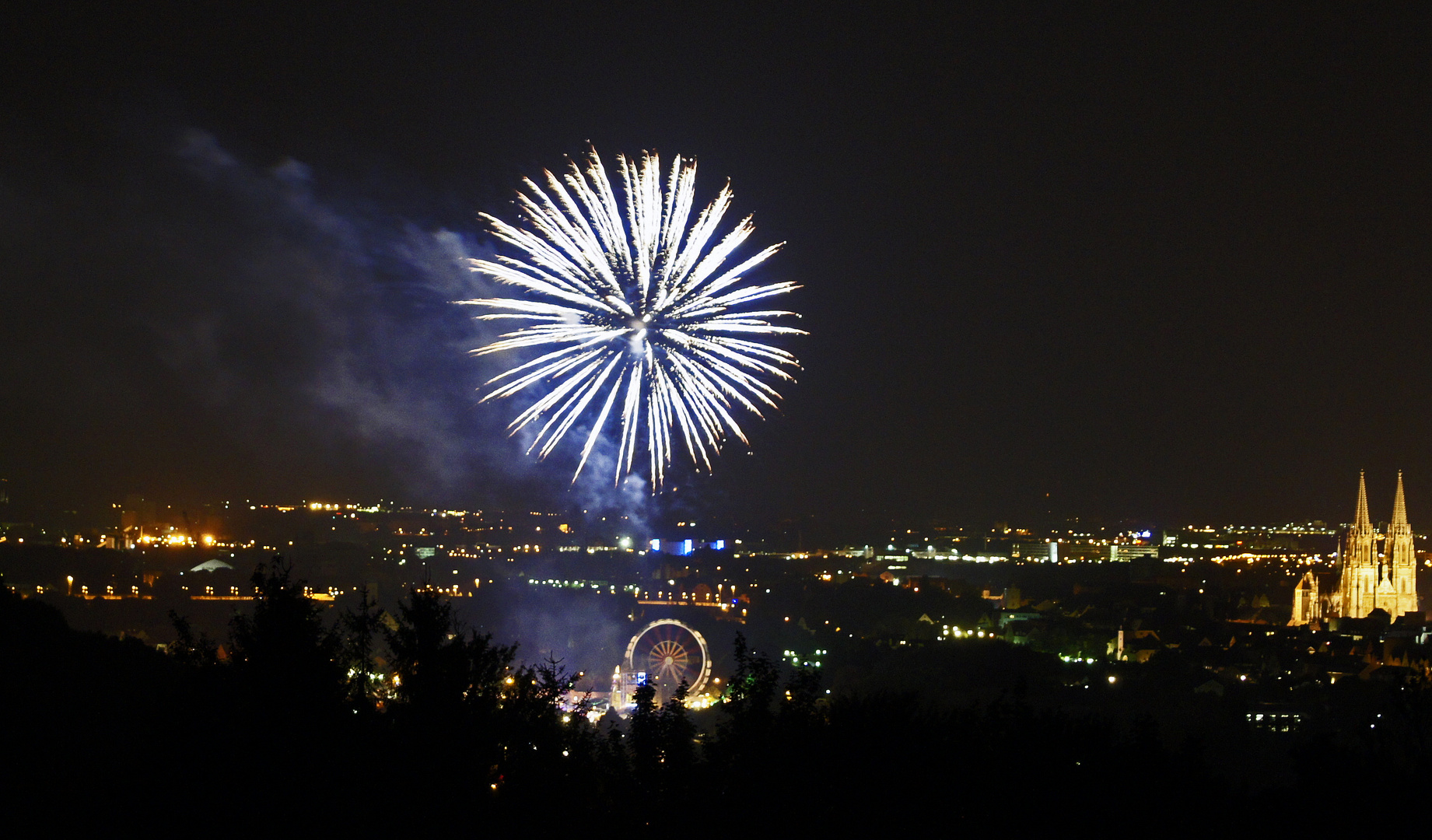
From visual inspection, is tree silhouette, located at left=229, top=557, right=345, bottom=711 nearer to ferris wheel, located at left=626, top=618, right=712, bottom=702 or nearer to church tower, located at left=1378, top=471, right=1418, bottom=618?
ferris wheel, located at left=626, top=618, right=712, bottom=702

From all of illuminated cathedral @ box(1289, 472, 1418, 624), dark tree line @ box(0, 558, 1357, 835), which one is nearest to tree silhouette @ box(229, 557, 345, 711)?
dark tree line @ box(0, 558, 1357, 835)

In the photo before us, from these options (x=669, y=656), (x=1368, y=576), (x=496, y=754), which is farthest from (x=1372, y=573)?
(x=496, y=754)

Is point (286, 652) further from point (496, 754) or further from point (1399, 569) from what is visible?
point (1399, 569)

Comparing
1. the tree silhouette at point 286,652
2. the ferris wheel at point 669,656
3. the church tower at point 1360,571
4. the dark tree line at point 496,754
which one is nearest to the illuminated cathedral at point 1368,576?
the church tower at point 1360,571

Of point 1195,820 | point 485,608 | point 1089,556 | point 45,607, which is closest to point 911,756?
point 1195,820

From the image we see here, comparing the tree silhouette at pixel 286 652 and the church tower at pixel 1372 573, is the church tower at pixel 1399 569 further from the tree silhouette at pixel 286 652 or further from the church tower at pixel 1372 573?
the tree silhouette at pixel 286 652

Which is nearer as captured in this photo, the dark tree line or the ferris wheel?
the dark tree line
